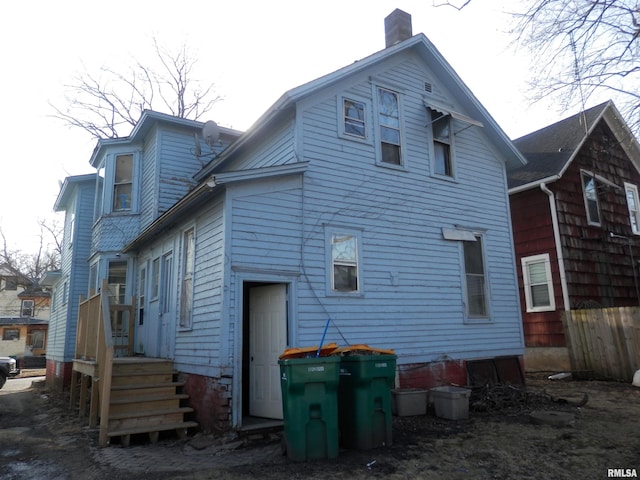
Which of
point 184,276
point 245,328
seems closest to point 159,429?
point 245,328

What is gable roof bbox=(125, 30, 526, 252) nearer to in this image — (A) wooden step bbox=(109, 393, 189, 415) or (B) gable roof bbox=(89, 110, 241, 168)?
(B) gable roof bbox=(89, 110, 241, 168)

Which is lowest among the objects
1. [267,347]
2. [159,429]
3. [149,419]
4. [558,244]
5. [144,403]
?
[159,429]

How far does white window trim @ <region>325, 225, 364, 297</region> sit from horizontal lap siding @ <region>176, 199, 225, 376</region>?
6.57ft

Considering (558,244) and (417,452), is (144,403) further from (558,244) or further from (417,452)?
(558,244)

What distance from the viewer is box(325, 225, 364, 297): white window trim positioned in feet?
28.3

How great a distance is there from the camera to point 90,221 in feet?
53.7

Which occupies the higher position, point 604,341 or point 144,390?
point 604,341

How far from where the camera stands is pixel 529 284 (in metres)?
15.2

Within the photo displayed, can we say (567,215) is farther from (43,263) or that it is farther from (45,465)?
(43,263)

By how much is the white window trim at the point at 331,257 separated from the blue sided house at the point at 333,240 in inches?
1.1

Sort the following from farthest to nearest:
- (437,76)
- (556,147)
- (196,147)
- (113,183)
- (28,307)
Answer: (28,307) → (556,147) → (113,183) → (196,147) → (437,76)

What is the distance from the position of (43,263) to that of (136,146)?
109ft

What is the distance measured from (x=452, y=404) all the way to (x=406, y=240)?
3393 mm

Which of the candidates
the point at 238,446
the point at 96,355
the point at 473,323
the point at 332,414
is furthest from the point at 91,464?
the point at 473,323
